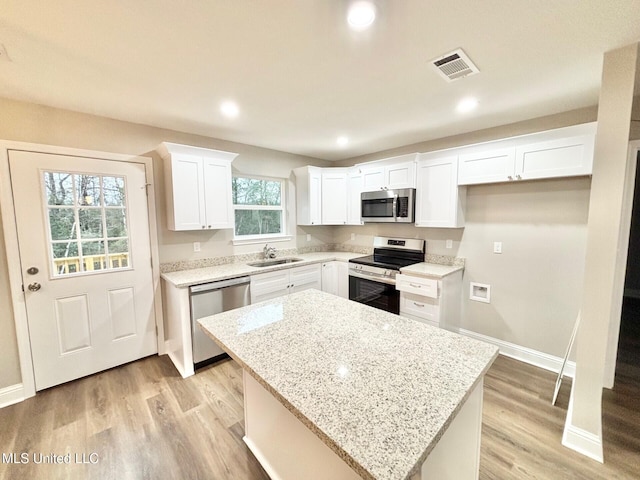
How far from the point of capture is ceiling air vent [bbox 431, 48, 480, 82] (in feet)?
5.26

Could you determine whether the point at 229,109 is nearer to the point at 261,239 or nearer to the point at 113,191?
the point at 113,191

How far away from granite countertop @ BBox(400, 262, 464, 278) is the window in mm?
1990

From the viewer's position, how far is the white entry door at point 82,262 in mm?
2258

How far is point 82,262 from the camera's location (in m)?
2.48

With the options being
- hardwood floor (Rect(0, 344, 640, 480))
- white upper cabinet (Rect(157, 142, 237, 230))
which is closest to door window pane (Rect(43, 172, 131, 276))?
white upper cabinet (Rect(157, 142, 237, 230))

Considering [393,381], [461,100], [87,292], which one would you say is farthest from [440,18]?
[87,292]

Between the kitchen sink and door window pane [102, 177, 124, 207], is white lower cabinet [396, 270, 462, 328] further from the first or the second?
door window pane [102, 177, 124, 207]

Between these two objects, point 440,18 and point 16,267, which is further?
point 16,267

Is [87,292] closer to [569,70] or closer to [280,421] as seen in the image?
[280,421]

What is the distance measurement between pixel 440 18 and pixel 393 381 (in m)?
1.69

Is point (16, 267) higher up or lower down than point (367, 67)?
lower down

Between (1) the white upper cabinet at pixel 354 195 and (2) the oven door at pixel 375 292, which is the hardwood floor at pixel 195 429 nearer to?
(2) the oven door at pixel 375 292

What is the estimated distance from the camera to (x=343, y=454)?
0.71 meters

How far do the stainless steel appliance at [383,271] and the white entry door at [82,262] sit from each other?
244cm
